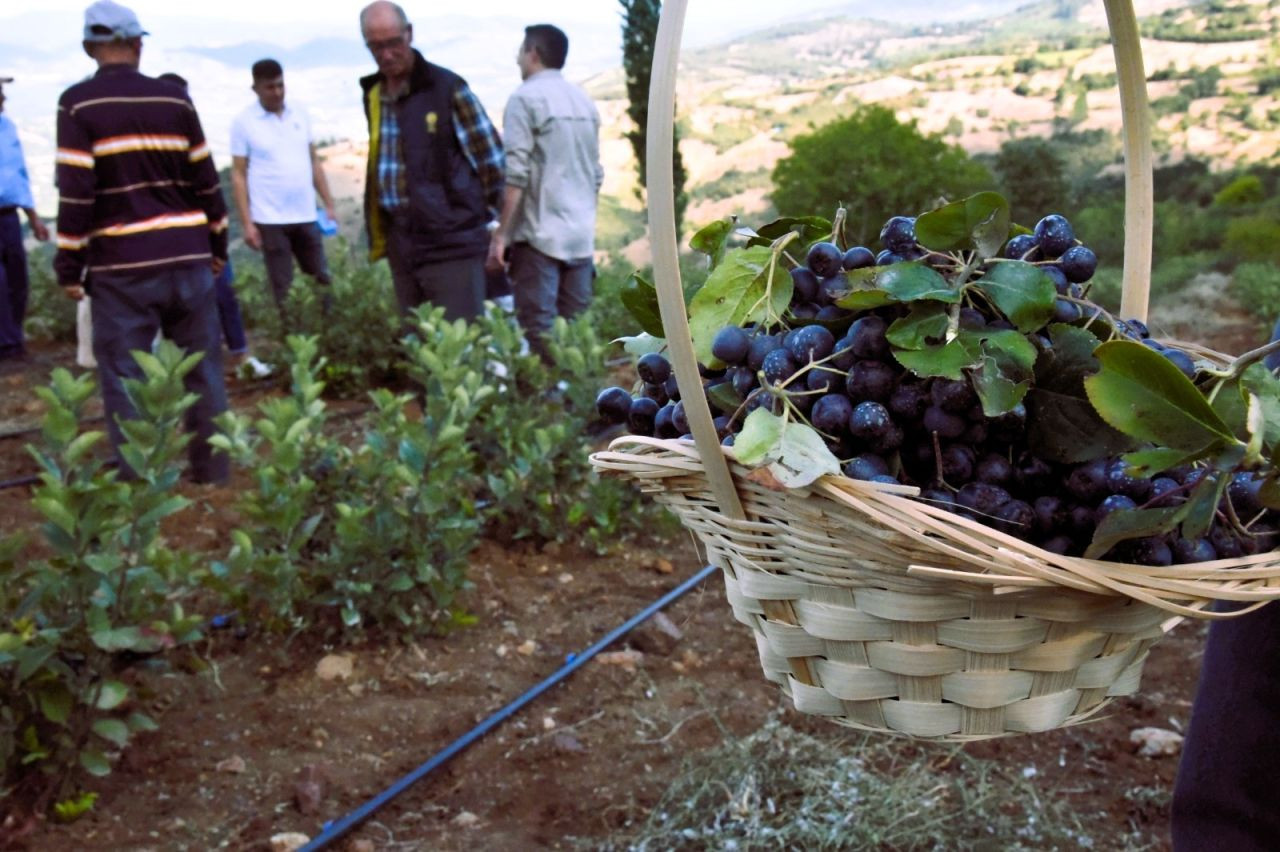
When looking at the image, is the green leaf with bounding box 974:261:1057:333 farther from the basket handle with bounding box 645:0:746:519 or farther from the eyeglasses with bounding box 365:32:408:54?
the eyeglasses with bounding box 365:32:408:54

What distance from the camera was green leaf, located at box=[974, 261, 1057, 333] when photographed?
0.91 meters

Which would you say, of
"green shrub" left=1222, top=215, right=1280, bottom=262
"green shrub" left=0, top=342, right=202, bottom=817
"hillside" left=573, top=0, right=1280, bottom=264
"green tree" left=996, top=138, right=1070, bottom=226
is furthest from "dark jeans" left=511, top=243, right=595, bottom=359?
"green shrub" left=1222, top=215, right=1280, bottom=262

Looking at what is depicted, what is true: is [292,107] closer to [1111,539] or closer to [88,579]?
[88,579]

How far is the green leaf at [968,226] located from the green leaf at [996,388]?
0.43 ft

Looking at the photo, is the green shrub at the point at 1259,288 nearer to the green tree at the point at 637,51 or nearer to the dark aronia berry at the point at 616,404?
the green tree at the point at 637,51

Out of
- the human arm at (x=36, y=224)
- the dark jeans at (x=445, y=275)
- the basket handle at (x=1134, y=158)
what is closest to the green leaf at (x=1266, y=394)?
the basket handle at (x=1134, y=158)

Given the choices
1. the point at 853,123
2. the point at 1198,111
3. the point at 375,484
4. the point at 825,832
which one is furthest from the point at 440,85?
the point at 1198,111

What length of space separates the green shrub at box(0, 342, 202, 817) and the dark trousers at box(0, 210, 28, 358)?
4.81 m

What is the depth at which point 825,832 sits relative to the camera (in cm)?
209

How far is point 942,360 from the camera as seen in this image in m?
0.88

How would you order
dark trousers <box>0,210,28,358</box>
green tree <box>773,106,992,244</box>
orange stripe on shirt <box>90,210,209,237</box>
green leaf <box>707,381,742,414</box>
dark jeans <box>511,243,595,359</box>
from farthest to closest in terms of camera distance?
green tree <box>773,106,992,244</box> → dark trousers <box>0,210,28,358</box> → dark jeans <box>511,243,595,359</box> → orange stripe on shirt <box>90,210,209,237</box> → green leaf <box>707,381,742,414</box>

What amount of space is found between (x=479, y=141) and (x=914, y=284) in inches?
154

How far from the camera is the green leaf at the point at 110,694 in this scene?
7.30 feet

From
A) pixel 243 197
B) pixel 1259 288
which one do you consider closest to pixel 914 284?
pixel 243 197
